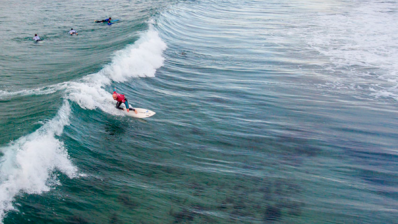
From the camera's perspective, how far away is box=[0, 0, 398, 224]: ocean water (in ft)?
33.9

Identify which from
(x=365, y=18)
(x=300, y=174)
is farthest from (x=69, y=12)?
(x=300, y=174)

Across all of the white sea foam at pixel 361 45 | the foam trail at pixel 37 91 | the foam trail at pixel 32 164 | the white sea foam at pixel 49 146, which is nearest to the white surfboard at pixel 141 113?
the white sea foam at pixel 49 146

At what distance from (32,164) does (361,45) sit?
28.4 metres

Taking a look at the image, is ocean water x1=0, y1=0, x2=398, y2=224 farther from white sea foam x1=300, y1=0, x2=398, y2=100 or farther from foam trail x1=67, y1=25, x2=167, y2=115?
white sea foam x1=300, y1=0, x2=398, y2=100

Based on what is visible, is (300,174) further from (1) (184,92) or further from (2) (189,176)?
(1) (184,92)

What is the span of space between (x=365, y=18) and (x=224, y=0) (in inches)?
915

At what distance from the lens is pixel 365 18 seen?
43812 mm

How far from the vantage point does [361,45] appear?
3038 centimetres

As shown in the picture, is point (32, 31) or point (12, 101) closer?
point (12, 101)

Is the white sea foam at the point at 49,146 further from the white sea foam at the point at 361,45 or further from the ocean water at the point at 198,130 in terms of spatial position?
the white sea foam at the point at 361,45

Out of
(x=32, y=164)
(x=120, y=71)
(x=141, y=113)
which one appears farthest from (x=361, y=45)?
(x=32, y=164)

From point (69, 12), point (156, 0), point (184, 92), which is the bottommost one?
point (184, 92)

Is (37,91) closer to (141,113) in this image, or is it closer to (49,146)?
(141,113)

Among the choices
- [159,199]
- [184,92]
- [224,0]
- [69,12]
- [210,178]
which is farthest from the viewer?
[224,0]
